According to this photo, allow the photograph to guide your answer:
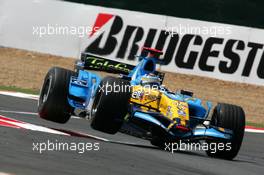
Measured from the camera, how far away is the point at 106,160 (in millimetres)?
9039

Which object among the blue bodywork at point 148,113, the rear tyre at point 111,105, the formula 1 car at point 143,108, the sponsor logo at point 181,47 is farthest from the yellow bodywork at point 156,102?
the sponsor logo at point 181,47

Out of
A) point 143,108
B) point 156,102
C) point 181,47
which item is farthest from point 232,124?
point 181,47

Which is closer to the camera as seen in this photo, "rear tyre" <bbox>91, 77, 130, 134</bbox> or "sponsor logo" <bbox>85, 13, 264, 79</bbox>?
"rear tyre" <bbox>91, 77, 130, 134</bbox>

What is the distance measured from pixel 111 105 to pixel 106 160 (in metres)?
1.72

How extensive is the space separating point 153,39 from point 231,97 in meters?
2.58

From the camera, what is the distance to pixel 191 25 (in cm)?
2158

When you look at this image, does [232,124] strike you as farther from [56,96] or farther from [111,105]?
[56,96]

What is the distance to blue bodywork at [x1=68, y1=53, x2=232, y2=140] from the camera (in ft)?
36.1

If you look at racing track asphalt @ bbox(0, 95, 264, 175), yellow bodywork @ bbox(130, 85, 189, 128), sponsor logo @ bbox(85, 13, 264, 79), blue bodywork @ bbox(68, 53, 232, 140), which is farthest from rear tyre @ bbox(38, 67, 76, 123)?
sponsor logo @ bbox(85, 13, 264, 79)

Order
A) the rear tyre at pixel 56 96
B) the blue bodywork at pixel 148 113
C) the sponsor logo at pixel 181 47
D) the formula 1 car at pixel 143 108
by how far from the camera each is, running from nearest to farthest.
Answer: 1. the formula 1 car at pixel 143 108
2. the blue bodywork at pixel 148 113
3. the rear tyre at pixel 56 96
4. the sponsor logo at pixel 181 47

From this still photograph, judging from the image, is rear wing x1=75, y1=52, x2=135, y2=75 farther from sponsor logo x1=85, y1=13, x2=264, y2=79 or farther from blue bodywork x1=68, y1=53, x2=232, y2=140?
sponsor logo x1=85, y1=13, x2=264, y2=79

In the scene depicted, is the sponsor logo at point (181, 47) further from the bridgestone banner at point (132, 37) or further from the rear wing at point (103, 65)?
the rear wing at point (103, 65)

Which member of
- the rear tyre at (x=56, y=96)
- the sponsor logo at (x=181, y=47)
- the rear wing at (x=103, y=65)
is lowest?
the sponsor logo at (x=181, y=47)

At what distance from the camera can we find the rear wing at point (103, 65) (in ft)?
41.9
